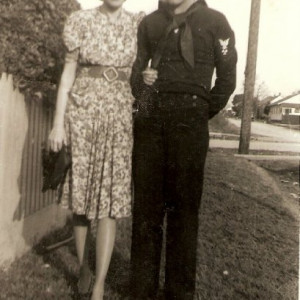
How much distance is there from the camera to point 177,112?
2.96 m

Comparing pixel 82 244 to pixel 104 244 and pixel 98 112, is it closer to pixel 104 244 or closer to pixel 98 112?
pixel 104 244

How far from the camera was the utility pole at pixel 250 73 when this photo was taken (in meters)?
9.90

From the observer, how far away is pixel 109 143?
3076mm

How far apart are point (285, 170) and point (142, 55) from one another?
665 cm

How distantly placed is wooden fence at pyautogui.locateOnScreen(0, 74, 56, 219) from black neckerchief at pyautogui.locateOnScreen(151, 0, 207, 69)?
1084 mm

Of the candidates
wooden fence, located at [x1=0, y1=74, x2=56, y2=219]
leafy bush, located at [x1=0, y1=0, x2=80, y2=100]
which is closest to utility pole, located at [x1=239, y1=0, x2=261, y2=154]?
wooden fence, located at [x1=0, y1=74, x2=56, y2=219]

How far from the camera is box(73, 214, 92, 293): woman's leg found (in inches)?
131

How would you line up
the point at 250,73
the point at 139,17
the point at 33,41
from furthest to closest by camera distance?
1. the point at 250,73
2. the point at 33,41
3. the point at 139,17

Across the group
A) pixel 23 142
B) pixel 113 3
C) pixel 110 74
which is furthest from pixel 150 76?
pixel 23 142

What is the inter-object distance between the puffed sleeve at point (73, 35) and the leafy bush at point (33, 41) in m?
0.59

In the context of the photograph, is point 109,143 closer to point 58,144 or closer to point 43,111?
point 58,144

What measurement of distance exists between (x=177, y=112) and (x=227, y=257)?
1910 mm

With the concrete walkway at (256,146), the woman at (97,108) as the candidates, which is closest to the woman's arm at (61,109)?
the woman at (97,108)

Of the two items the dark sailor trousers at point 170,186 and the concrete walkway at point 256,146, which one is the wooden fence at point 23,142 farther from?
the concrete walkway at point 256,146
